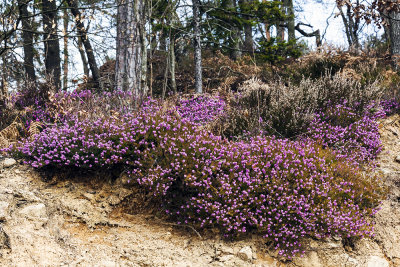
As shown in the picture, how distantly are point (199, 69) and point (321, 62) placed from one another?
3.37 m

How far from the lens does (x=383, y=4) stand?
185 inches

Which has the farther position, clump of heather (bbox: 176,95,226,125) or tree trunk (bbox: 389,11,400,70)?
tree trunk (bbox: 389,11,400,70)

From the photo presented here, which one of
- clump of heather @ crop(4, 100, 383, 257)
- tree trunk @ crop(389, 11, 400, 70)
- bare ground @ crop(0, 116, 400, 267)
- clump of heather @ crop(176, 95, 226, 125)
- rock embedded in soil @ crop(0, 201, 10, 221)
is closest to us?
bare ground @ crop(0, 116, 400, 267)

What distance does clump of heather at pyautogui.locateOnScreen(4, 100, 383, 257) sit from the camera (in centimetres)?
318

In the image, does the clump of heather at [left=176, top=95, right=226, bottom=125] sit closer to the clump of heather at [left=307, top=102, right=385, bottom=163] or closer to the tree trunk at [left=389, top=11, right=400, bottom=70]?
the clump of heather at [left=307, top=102, right=385, bottom=163]

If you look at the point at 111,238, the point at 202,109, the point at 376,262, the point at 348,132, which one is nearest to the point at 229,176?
the point at 111,238

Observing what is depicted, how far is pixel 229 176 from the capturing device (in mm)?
Result: 3385

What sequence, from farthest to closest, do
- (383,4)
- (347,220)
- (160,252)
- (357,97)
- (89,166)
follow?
(357,97) → (383,4) → (89,166) → (347,220) → (160,252)

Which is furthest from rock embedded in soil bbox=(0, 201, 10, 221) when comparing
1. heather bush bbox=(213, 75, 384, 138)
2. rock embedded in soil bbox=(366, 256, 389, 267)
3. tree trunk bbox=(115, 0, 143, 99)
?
rock embedded in soil bbox=(366, 256, 389, 267)

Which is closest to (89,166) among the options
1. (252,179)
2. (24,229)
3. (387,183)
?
(24,229)

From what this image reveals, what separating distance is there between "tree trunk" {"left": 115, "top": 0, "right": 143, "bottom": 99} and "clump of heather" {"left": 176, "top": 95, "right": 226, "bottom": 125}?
3.33 feet

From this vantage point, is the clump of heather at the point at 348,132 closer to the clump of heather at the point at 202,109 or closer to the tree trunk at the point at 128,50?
the clump of heather at the point at 202,109

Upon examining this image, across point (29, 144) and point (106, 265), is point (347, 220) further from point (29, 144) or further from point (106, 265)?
point (29, 144)

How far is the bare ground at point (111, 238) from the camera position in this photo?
2.81 metres
